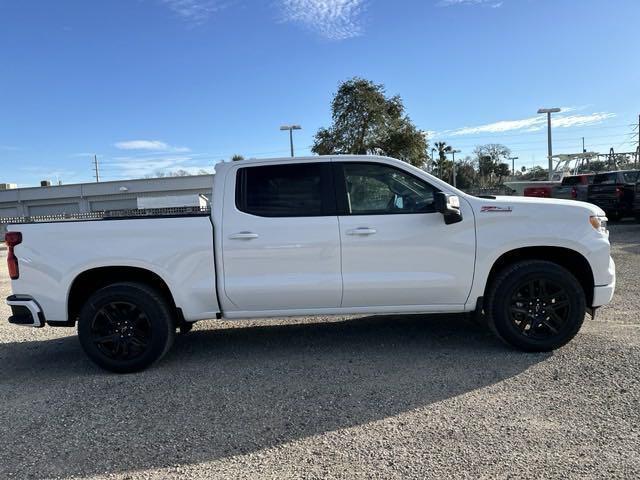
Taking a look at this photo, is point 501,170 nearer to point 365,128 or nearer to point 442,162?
point 442,162

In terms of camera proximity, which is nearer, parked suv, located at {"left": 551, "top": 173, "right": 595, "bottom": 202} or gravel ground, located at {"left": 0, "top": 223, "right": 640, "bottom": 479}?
gravel ground, located at {"left": 0, "top": 223, "right": 640, "bottom": 479}

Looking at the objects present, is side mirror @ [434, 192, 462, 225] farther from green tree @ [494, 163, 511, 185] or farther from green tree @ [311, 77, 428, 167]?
green tree @ [494, 163, 511, 185]

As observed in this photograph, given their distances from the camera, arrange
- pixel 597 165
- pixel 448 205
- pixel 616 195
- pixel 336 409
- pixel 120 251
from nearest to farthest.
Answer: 1. pixel 336 409
2. pixel 448 205
3. pixel 120 251
4. pixel 616 195
5. pixel 597 165

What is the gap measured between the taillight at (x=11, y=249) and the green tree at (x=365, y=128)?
71.8ft

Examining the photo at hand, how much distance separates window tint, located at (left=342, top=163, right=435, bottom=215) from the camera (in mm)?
4711

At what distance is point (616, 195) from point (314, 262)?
16.8 metres

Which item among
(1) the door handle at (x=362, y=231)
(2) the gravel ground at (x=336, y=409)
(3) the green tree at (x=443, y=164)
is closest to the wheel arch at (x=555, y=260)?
(2) the gravel ground at (x=336, y=409)

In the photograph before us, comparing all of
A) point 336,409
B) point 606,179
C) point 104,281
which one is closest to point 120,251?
point 104,281

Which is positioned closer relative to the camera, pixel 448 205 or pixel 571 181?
pixel 448 205

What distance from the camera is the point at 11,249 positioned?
4.62 m

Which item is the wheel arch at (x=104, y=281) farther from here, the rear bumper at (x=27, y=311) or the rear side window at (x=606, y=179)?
the rear side window at (x=606, y=179)

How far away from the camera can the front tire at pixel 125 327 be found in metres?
4.61

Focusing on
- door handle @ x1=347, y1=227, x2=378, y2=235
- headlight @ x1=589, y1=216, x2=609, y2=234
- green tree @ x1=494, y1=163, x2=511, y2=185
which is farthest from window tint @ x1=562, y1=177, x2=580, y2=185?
green tree @ x1=494, y1=163, x2=511, y2=185

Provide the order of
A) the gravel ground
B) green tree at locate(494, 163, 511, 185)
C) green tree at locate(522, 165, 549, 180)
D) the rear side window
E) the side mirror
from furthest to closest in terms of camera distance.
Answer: green tree at locate(494, 163, 511, 185), green tree at locate(522, 165, 549, 180), the rear side window, the side mirror, the gravel ground
